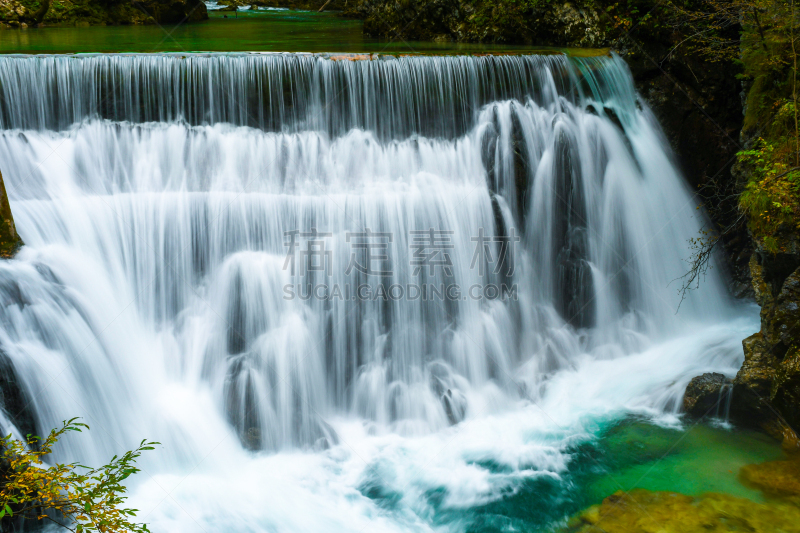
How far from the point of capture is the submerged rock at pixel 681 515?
5.38m

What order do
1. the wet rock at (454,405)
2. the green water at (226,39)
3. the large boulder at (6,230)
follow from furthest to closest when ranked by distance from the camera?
the green water at (226,39) → the wet rock at (454,405) → the large boulder at (6,230)

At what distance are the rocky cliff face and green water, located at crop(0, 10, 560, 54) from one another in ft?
2.41

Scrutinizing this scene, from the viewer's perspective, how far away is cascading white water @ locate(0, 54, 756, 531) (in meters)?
6.23

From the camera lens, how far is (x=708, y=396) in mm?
7102

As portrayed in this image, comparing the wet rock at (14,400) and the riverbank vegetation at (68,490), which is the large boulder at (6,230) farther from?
the riverbank vegetation at (68,490)

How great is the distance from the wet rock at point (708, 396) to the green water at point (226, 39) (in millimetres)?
6079

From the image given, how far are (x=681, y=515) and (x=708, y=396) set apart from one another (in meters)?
2.05

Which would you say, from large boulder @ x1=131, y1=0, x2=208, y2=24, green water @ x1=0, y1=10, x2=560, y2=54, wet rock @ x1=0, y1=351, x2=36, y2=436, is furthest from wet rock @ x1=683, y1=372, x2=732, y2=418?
large boulder @ x1=131, y1=0, x2=208, y2=24

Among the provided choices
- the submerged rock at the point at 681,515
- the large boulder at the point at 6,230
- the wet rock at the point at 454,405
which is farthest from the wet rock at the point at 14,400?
the submerged rock at the point at 681,515

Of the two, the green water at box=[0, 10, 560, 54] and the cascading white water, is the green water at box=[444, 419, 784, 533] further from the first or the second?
the green water at box=[0, 10, 560, 54]

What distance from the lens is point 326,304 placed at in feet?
25.2

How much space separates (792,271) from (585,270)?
112 inches

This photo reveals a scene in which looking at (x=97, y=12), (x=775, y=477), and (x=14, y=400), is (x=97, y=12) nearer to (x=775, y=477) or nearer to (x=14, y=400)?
(x=14, y=400)

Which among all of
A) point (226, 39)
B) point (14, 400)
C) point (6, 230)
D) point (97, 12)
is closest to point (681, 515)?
point (14, 400)
